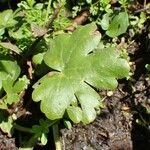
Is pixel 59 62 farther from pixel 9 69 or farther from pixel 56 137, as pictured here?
pixel 56 137

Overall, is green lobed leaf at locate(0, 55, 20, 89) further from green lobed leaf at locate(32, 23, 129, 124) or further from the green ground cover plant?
green lobed leaf at locate(32, 23, 129, 124)

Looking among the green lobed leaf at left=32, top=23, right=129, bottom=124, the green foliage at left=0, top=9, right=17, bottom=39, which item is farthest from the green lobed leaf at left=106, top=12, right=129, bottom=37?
the green foliage at left=0, top=9, right=17, bottom=39

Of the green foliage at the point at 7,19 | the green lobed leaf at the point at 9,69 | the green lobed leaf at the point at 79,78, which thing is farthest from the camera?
the green foliage at the point at 7,19

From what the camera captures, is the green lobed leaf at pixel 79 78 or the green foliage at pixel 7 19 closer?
the green lobed leaf at pixel 79 78

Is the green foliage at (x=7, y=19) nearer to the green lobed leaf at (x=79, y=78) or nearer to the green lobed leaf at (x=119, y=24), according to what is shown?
the green lobed leaf at (x=79, y=78)

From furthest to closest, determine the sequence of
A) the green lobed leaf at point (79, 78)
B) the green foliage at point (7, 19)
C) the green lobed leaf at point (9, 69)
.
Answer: the green foliage at point (7, 19) < the green lobed leaf at point (9, 69) < the green lobed leaf at point (79, 78)

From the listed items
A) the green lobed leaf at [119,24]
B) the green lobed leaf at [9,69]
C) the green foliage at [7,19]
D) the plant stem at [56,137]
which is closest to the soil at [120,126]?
the plant stem at [56,137]

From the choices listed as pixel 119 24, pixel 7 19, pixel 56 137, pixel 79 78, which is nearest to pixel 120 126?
pixel 56 137
